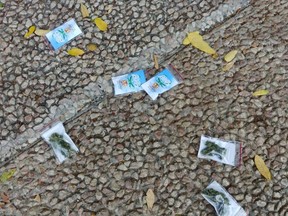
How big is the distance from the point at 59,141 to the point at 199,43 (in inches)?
51.0

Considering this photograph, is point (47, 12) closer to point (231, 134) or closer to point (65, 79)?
point (65, 79)

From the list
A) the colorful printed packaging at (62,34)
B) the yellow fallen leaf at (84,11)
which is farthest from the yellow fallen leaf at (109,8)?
the colorful printed packaging at (62,34)

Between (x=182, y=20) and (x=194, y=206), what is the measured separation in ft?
4.98

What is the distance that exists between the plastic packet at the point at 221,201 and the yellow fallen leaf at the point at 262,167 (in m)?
0.27

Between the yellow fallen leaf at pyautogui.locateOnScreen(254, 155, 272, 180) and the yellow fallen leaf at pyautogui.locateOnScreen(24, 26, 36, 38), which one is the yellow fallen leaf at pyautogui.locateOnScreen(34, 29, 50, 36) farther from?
the yellow fallen leaf at pyautogui.locateOnScreen(254, 155, 272, 180)

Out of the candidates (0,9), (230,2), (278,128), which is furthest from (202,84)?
(0,9)

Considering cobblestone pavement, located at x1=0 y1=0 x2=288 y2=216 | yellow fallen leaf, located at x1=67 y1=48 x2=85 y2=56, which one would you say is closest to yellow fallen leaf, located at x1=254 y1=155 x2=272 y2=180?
cobblestone pavement, located at x1=0 y1=0 x2=288 y2=216

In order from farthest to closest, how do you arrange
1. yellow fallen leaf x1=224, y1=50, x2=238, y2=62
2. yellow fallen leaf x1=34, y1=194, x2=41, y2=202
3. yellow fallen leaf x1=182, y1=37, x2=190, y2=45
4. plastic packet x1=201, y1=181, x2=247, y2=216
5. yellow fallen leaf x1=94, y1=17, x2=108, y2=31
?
yellow fallen leaf x1=94, y1=17, x2=108, y2=31 < yellow fallen leaf x1=182, y1=37, x2=190, y2=45 < yellow fallen leaf x1=224, y1=50, x2=238, y2=62 < yellow fallen leaf x1=34, y1=194, x2=41, y2=202 < plastic packet x1=201, y1=181, x2=247, y2=216

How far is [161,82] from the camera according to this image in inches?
129

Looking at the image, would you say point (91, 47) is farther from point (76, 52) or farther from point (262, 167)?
point (262, 167)

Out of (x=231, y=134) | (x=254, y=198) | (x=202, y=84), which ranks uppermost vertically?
(x=202, y=84)

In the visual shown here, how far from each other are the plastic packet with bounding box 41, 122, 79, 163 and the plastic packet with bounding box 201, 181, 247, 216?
0.93 meters

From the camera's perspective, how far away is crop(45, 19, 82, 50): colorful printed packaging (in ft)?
11.6

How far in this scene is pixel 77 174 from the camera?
296 centimetres
